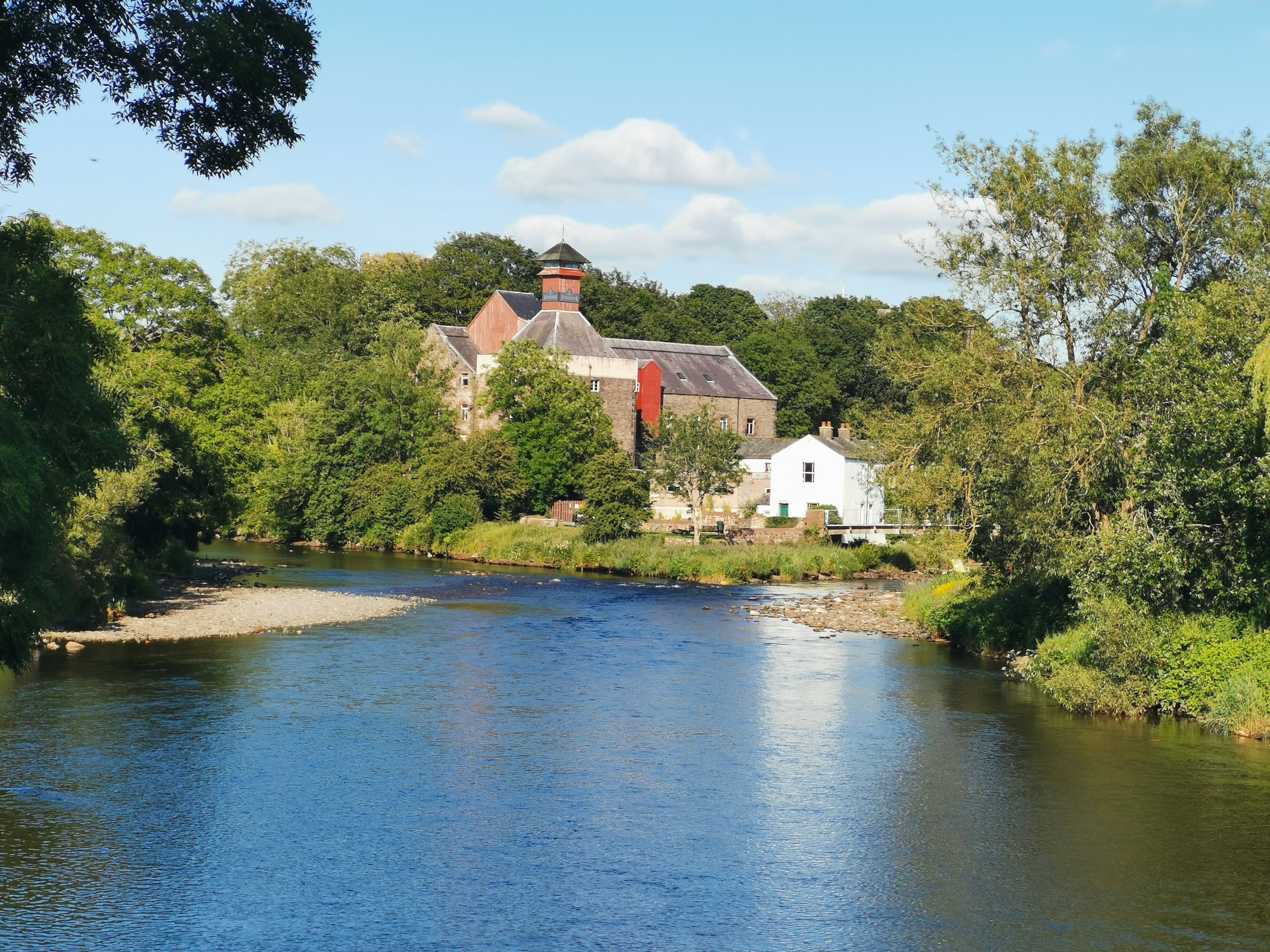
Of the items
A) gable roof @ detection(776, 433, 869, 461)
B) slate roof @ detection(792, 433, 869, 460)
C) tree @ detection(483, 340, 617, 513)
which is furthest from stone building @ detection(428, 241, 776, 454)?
slate roof @ detection(792, 433, 869, 460)

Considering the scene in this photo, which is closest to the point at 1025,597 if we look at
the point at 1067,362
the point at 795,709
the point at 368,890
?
the point at 1067,362

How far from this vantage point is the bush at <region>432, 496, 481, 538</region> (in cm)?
6750

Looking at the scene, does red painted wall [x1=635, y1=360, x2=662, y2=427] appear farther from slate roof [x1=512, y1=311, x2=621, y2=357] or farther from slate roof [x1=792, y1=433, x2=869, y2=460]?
slate roof [x1=792, y1=433, x2=869, y2=460]

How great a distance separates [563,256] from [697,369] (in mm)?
15419

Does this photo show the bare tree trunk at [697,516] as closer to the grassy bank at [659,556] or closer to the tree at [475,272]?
the grassy bank at [659,556]

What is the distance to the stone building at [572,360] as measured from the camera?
80188 millimetres

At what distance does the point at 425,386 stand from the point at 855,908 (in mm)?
63791

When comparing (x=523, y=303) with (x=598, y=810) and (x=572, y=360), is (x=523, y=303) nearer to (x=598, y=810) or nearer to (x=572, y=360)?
(x=572, y=360)

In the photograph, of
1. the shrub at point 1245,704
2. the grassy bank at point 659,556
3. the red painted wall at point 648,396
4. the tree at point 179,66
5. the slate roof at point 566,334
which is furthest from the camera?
the red painted wall at point 648,396

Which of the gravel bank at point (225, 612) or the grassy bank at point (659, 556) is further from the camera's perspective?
the grassy bank at point (659, 556)

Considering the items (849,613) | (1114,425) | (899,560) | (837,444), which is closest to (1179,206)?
(1114,425)

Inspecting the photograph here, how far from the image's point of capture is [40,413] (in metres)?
13.6

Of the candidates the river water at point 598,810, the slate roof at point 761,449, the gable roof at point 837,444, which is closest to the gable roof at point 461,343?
the slate roof at point 761,449

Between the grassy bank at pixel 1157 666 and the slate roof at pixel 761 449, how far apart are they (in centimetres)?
4745
